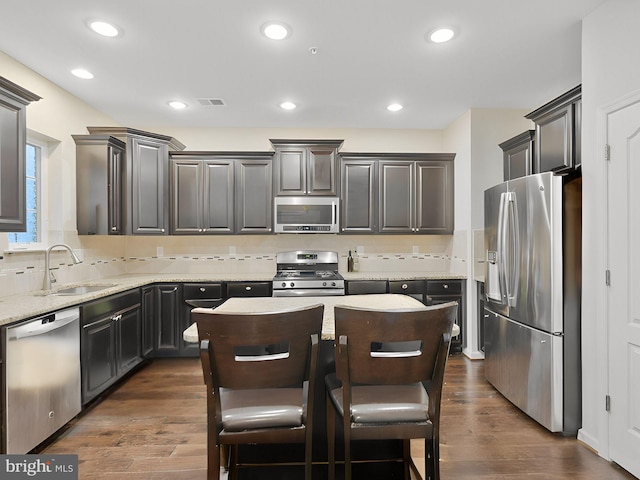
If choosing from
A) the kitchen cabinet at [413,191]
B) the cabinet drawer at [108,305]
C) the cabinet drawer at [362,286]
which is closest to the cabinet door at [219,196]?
the cabinet drawer at [108,305]

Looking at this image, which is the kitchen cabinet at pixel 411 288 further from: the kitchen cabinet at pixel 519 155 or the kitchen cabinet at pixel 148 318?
the kitchen cabinet at pixel 148 318

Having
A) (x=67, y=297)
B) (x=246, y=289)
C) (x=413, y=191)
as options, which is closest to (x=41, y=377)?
(x=67, y=297)

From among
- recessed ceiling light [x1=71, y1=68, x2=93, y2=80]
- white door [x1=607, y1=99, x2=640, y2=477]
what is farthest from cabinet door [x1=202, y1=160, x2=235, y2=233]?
white door [x1=607, y1=99, x2=640, y2=477]

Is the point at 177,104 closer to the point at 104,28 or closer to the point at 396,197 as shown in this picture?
the point at 104,28

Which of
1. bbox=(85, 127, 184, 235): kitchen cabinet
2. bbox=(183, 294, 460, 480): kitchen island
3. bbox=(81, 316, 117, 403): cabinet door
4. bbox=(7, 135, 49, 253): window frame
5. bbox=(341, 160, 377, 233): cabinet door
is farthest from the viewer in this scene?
bbox=(341, 160, 377, 233): cabinet door

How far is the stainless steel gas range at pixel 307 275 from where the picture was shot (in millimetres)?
4062

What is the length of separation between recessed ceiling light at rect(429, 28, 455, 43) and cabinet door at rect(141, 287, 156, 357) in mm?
3510

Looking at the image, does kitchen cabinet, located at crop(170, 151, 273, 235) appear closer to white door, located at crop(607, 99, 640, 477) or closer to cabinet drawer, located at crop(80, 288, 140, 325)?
cabinet drawer, located at crop(80, 288, 140, 325)

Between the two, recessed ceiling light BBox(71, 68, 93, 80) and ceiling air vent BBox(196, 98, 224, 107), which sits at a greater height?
ceiling air vent BBox(196, 98, 224, 107)

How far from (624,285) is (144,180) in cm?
431

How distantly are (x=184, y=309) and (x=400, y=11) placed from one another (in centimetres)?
346

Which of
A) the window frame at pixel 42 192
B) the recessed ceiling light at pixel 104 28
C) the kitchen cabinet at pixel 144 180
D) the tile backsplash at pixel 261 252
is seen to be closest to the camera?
the recessed ceiling light at pixel 104 28

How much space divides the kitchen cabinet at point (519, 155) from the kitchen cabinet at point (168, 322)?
3718mm

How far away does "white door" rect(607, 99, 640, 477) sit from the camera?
6.60ft
